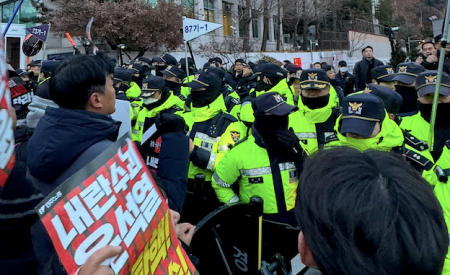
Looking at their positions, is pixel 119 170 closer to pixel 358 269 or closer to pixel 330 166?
pixel 330 166

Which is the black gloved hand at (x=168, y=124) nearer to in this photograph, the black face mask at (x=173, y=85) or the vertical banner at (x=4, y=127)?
the vertical banner at (x=4, y=127)

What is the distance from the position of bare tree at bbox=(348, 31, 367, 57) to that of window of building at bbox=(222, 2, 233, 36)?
10701 mm

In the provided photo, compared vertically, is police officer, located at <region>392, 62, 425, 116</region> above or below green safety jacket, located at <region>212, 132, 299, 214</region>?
above

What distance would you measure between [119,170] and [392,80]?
4942 millimetres

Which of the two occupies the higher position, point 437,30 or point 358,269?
point 437,30

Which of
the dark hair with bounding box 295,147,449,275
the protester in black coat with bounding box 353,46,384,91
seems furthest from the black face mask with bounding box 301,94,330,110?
the protester in black coat with bounding box 353,46,384,91

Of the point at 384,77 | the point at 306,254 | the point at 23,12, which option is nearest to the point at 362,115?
the point at 306,254

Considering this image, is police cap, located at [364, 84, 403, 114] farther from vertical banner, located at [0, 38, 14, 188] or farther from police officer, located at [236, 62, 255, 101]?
police officer, located at [236, 62, 255, 101]

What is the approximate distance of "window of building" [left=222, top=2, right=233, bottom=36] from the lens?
105ft

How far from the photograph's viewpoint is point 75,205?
3.66 feet

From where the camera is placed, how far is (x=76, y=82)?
184 centimetres

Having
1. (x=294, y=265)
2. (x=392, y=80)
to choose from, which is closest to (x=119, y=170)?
(x=294, y=265)

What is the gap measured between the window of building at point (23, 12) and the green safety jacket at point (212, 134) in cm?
2056

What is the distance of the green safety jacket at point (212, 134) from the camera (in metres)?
4.14
